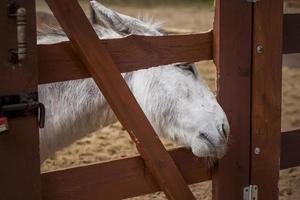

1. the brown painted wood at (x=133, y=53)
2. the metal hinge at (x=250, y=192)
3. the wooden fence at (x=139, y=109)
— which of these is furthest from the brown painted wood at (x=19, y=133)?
the metal hinge at (x=250, y=192)

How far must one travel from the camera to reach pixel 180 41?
3129 mm

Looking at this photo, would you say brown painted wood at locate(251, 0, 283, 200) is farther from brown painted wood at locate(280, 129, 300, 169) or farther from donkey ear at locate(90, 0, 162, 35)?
donkey ear at locate(90, 0, 162, 35)

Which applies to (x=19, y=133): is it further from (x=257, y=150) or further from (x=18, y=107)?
(x=257, y=150)

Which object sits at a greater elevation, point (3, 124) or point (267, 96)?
point (3, 124)

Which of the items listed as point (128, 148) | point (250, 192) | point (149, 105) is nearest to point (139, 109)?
point (149, 105)

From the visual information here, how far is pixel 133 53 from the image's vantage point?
2986 millimetres

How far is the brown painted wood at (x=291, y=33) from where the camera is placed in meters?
3.55

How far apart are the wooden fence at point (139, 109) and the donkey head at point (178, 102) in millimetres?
121

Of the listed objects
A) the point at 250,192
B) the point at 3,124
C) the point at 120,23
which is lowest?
the point at 250,192

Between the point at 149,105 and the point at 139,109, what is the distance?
0.54 m

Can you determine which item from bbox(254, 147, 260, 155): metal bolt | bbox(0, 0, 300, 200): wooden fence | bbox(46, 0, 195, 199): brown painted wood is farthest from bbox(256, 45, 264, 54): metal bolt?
bbox(46, 0, 195, 199): brown painted wood

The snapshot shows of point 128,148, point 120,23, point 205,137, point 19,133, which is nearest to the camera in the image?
point 19,133

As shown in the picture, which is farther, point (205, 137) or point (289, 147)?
point (289, 147)

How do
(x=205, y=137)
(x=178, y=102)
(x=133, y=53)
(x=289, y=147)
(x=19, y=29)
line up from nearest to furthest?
(x=19, y=29), (x=133, y=53), (x=205, y=137), (x=178, y=102), (x=289, y=147)
